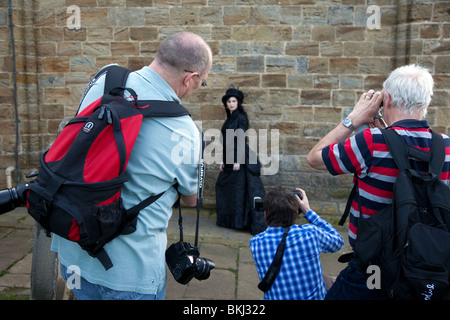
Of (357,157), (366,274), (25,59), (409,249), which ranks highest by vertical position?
(25,59)

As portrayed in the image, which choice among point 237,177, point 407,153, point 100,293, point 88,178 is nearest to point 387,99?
point 407,153

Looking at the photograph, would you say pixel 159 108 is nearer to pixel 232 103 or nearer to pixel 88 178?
pixel 88 178

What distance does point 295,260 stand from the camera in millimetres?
2123

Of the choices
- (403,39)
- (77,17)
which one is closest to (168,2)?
(77,17)

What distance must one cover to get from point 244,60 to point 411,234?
4.61 metres

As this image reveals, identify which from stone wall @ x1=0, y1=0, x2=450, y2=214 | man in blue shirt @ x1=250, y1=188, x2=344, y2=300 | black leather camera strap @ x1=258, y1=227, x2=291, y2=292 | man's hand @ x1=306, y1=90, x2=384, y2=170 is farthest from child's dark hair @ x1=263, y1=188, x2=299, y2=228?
stone wall @ x1=0, y1=0, x2=450, y2=214

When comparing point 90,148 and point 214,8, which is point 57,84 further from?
point 90,148

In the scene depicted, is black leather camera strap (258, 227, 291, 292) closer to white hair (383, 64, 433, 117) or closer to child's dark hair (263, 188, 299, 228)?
child's dark hair (263, 188, 299, 228)

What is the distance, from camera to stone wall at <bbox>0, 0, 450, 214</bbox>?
5688mm

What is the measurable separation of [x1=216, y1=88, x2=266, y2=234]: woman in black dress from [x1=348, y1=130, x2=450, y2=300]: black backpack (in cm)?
359

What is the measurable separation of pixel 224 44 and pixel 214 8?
20.1 inches

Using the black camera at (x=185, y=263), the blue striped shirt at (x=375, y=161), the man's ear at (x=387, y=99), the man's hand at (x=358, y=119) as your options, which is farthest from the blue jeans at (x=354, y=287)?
the man's ear at (x=387, y=99)

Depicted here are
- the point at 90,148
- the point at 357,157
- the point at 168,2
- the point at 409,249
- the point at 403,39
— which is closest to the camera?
the point at 90,148

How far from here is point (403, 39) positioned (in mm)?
5488
